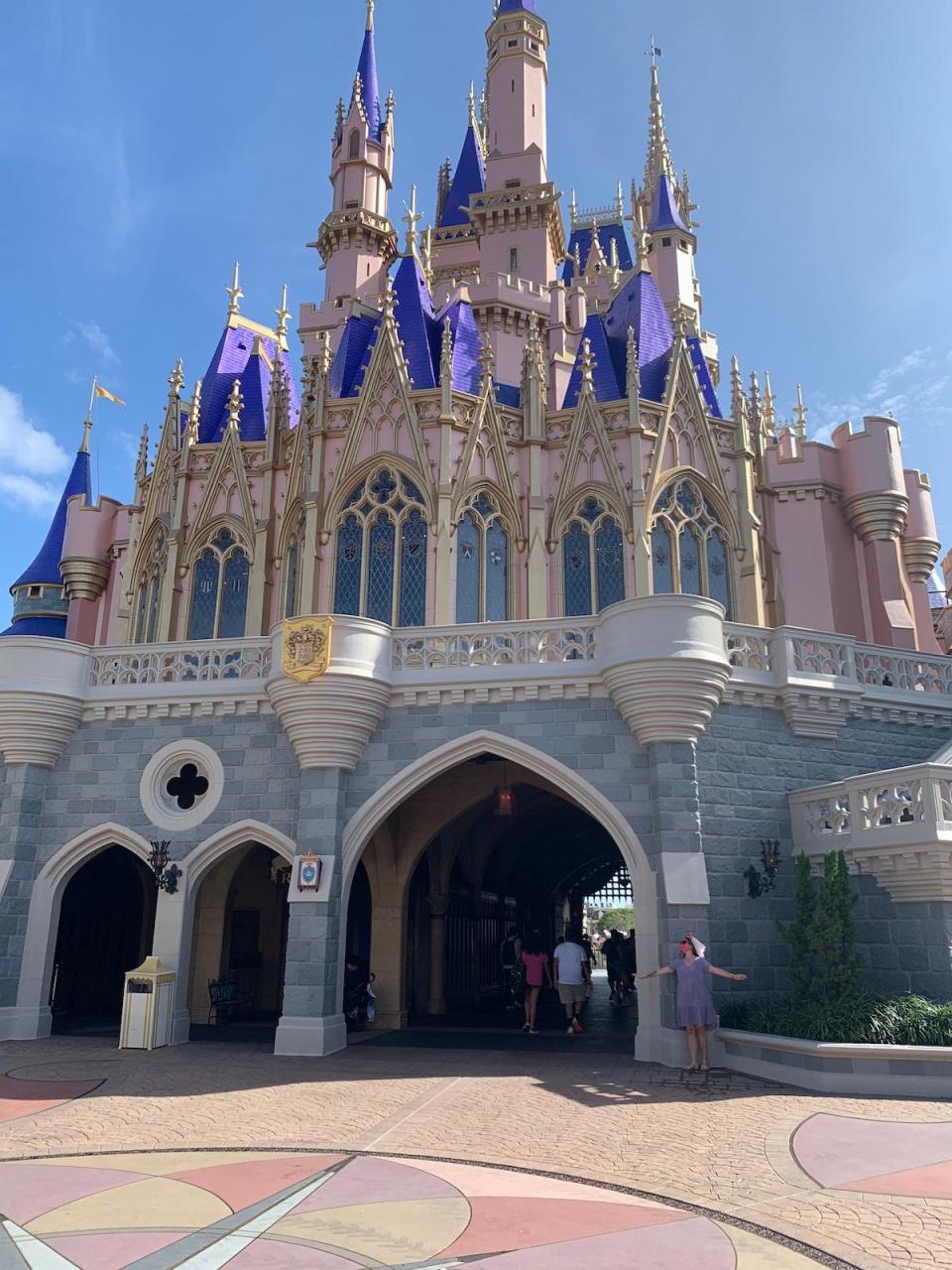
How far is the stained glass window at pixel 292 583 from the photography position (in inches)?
847

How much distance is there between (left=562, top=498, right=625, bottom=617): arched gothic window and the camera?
20.7 metres

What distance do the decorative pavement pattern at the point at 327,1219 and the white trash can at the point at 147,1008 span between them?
21.9 feet

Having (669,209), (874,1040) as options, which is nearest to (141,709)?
(874,1040)

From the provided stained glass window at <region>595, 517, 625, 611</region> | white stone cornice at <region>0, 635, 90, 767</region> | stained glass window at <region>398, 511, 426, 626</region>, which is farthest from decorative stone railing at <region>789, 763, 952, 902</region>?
white stone cornice at <region>0, 635, 90, 767</region>

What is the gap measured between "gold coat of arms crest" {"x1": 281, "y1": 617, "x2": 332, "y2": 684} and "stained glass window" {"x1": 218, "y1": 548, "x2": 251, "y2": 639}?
770 centimetres

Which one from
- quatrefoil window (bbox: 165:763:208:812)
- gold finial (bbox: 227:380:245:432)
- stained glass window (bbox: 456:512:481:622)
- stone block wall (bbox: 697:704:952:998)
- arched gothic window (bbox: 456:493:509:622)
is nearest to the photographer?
stone block wall (bbox: 697:704:952:998)

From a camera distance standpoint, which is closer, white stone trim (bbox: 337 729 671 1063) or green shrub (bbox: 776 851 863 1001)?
green shrub (bbox: 776 851 863 1001)

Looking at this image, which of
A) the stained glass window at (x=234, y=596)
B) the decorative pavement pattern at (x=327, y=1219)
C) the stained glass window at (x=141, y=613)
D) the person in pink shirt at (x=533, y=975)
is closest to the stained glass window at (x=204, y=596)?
the stained glass window at (x=234, y=596)

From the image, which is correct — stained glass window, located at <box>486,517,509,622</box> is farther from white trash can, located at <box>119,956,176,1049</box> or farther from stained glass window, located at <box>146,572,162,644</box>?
white trash can, located at <box>119,956,176,1049</box>

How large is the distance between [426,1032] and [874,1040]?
7699mm

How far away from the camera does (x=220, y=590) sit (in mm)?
22609

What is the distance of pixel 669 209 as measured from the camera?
93.6 feet

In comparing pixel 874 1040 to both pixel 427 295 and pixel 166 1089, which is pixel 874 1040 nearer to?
pixel 166 1089

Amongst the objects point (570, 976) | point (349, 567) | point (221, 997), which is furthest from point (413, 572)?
point (221, 997)
